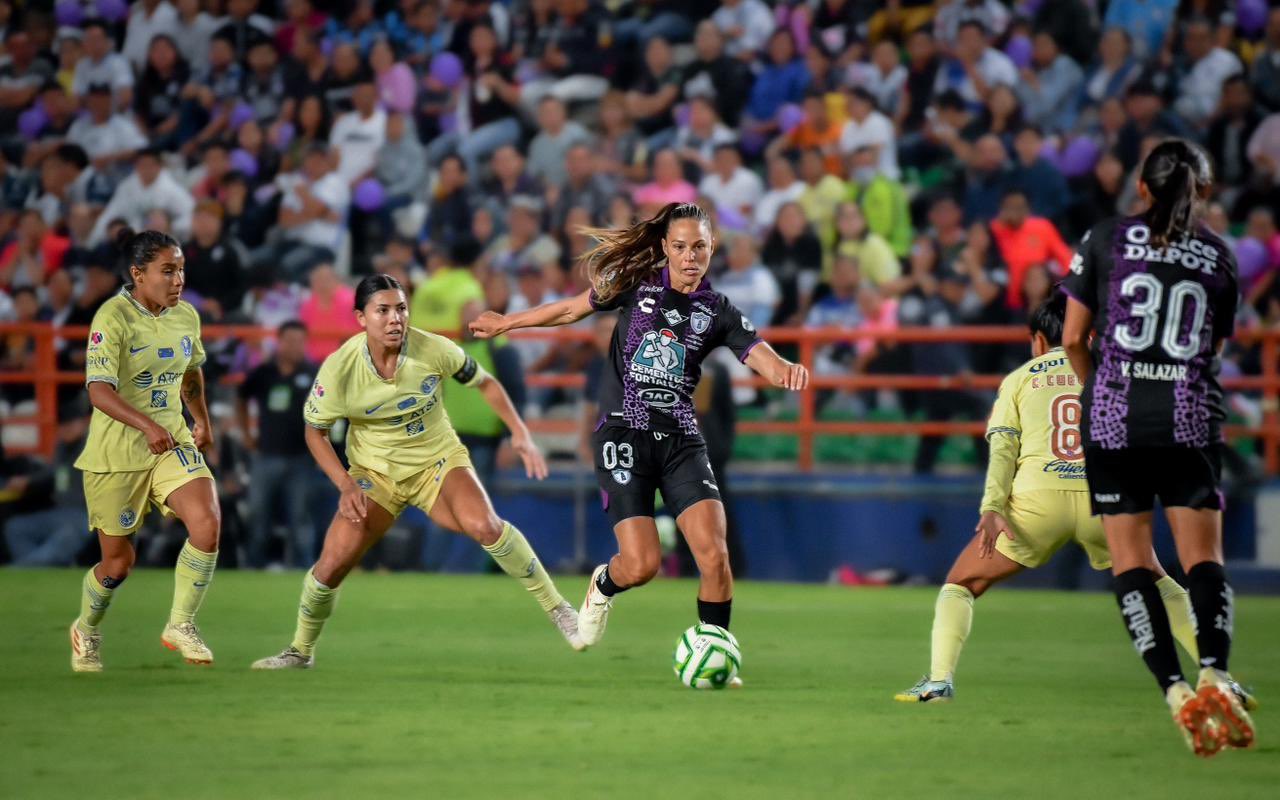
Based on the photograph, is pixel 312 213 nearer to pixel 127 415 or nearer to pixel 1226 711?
pixel 127 415

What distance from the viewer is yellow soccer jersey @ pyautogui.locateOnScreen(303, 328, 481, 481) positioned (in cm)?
890

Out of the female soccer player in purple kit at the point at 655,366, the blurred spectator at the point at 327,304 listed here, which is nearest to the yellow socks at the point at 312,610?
the female soccer player in purple kit at the point at 655,366

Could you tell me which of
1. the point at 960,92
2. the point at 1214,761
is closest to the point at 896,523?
the point at 960,92

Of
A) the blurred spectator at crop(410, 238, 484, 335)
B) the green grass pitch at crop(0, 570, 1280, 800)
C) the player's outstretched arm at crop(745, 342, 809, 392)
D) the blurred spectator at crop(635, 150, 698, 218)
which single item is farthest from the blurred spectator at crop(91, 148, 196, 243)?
the player's outstretched arm at crop(745, 342, 809, 392)

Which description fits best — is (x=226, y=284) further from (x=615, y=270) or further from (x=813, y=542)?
(x=615, y=270)

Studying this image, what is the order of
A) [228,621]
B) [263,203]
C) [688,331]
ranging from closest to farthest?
[688,331]
[228,621]
[263,203]

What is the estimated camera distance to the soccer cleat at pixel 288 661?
8766 millimetres

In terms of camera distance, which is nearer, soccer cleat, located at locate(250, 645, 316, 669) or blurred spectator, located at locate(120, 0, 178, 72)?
soccer cleat, located at locate(250, 645, 316, 669)

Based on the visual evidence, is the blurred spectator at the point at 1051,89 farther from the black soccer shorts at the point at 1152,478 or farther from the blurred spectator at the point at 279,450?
the black soccer shorts at the point at 1152,478

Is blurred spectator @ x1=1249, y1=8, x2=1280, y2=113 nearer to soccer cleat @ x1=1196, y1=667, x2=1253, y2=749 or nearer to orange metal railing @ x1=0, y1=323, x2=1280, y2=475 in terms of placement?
orange metal railing @ x1=0, y1=323, x2=1280, y2=475

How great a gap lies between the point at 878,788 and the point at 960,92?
40.2 feet

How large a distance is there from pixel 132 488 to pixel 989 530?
4.20m

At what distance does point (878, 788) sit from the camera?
222 inches

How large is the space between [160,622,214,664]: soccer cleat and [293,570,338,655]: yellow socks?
440 mm
